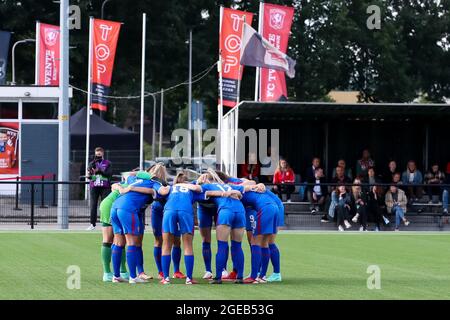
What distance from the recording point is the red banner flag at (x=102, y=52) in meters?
44.6

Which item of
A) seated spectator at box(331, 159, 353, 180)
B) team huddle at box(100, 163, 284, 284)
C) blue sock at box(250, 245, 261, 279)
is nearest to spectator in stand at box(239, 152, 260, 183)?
seated spectator at box(331, 159, 353, 180)

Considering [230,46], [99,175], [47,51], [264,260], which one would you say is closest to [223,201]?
[264,260]

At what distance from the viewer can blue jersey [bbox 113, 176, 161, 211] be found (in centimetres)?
1716

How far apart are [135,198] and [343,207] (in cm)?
1567

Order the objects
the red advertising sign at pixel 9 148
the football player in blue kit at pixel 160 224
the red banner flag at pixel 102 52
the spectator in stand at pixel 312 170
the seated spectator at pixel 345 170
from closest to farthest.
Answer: the football player in blue kit at pixel 160 224
the seated spectator at pixel 345 170
the spectator in stand at pixel 312 170
the red advertising sign at pixel 9 148
the red banner flag at pixel 102 52

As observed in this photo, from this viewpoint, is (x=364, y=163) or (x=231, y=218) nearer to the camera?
(x=231, y=218)

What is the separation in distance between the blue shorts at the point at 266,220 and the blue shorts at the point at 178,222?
108 cm

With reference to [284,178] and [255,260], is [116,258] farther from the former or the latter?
[284,178]

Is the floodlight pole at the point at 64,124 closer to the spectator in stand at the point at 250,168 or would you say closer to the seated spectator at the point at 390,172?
the spectator in stand at the point at 250,168

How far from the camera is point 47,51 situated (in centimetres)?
4641

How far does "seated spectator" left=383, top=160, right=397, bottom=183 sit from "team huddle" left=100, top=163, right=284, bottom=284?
16.9 meters

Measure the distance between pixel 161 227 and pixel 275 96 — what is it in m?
23.0

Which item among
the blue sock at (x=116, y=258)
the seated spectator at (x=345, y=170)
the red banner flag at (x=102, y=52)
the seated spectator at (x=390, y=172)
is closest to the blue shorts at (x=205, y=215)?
the blue sock at (x=116, y=258)

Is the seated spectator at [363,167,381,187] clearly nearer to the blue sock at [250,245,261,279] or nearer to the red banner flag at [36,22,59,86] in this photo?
the red banner flag at [36,22,59,86]
